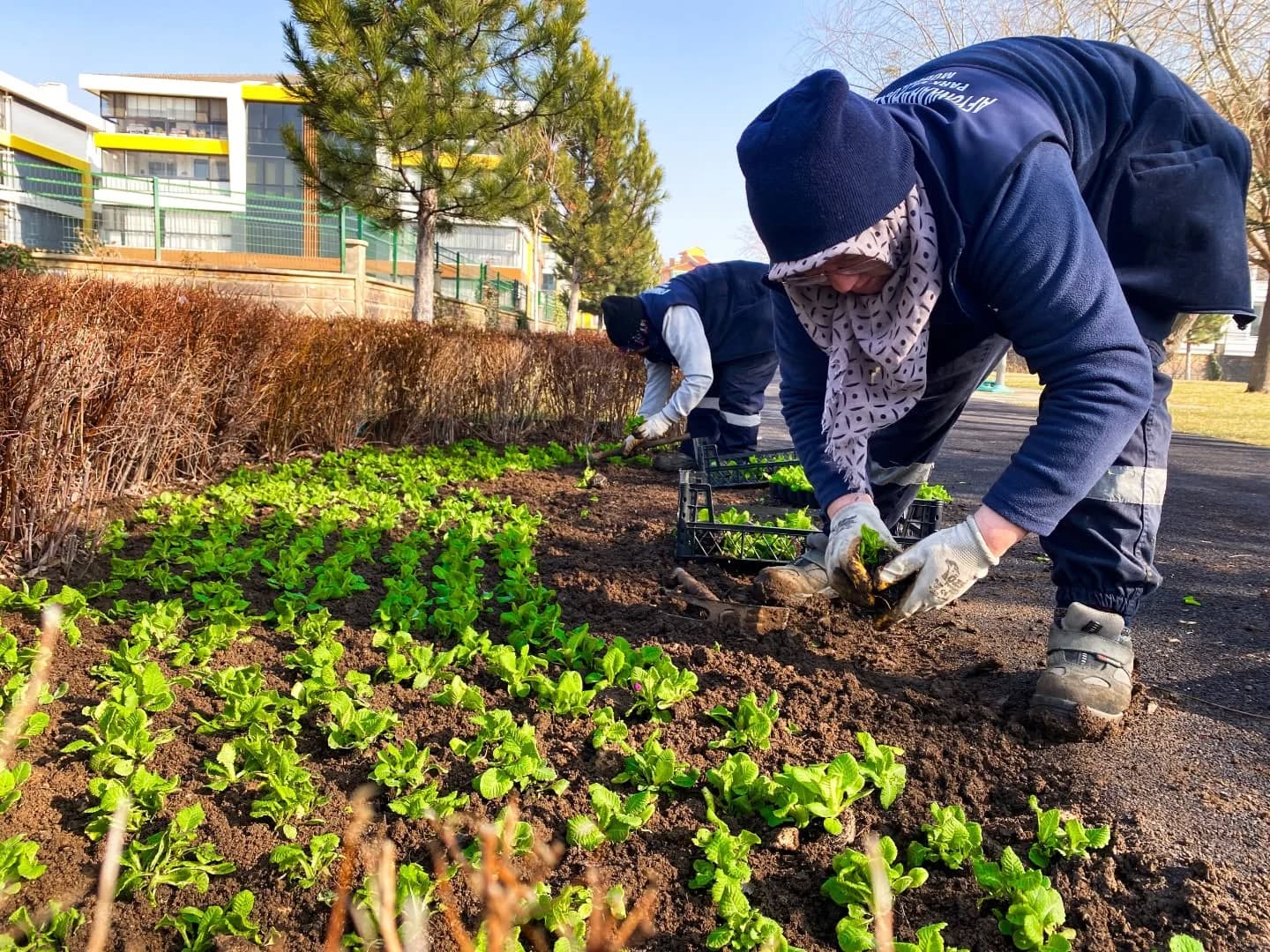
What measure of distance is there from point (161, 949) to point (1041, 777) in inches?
71.3

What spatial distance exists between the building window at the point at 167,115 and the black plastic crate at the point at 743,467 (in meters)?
41.5

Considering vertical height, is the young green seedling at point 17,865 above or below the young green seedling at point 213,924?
above

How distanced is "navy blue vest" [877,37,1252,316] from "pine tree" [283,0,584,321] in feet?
32.4

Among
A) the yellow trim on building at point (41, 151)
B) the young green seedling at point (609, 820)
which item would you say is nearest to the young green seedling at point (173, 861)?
the young green seedling at point (609, 820)

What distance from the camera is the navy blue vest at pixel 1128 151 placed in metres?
1.85

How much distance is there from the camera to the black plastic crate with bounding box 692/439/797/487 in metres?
4.34

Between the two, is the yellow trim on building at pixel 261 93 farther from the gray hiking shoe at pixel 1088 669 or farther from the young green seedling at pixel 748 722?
the gray hiking shoe at pixel 1088 669

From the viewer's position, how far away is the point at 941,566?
1.87m

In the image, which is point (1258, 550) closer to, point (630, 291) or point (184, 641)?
point (184, 641)

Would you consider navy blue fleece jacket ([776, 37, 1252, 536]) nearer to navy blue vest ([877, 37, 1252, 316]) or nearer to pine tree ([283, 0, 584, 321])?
navy blue vest ([877, 37, 1252, 316])

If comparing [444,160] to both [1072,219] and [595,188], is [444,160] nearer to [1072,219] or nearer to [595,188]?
[1072,219]

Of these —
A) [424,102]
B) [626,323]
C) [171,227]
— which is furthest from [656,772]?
[171,227]

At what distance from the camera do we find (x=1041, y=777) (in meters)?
1.90

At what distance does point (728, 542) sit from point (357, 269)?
10.3m
